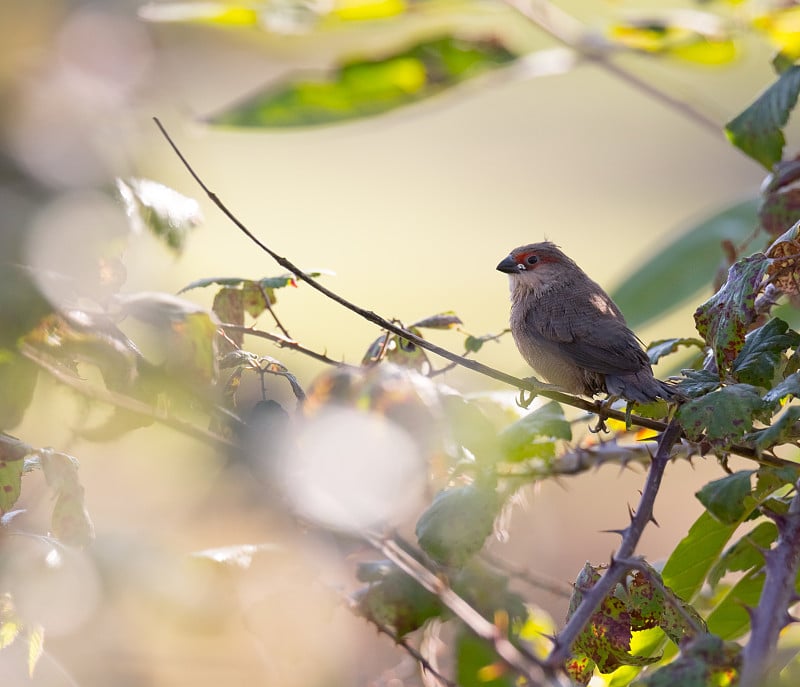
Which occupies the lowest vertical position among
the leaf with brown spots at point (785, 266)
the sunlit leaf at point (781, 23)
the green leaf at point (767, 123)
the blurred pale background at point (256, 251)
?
the blurred pale background at point (256, 251)

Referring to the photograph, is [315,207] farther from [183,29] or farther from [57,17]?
[57,17]

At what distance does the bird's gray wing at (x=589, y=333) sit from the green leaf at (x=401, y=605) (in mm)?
940

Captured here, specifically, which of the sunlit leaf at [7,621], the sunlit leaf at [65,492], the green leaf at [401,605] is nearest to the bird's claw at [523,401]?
the green leaf at [401,605]

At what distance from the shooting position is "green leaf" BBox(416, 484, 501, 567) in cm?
134

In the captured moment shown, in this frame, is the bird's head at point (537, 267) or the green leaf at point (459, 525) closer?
the green leaf at point (459, 525)

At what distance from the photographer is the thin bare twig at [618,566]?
3.68ft

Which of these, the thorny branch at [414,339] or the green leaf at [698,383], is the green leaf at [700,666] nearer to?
the thorny branch at [414,339]

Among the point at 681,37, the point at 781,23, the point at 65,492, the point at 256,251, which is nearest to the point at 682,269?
the point at 681,37

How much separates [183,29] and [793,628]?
1048 cm

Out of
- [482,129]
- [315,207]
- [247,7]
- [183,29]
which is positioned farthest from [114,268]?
[482,129]

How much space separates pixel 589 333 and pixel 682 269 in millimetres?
494

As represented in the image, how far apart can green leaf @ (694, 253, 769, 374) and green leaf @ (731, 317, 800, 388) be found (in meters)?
0.02

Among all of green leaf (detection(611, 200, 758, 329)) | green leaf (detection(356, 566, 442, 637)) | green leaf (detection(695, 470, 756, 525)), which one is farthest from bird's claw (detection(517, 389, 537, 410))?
green leaf (detection(611, 200, 758, 329))

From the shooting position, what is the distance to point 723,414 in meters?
1.37
